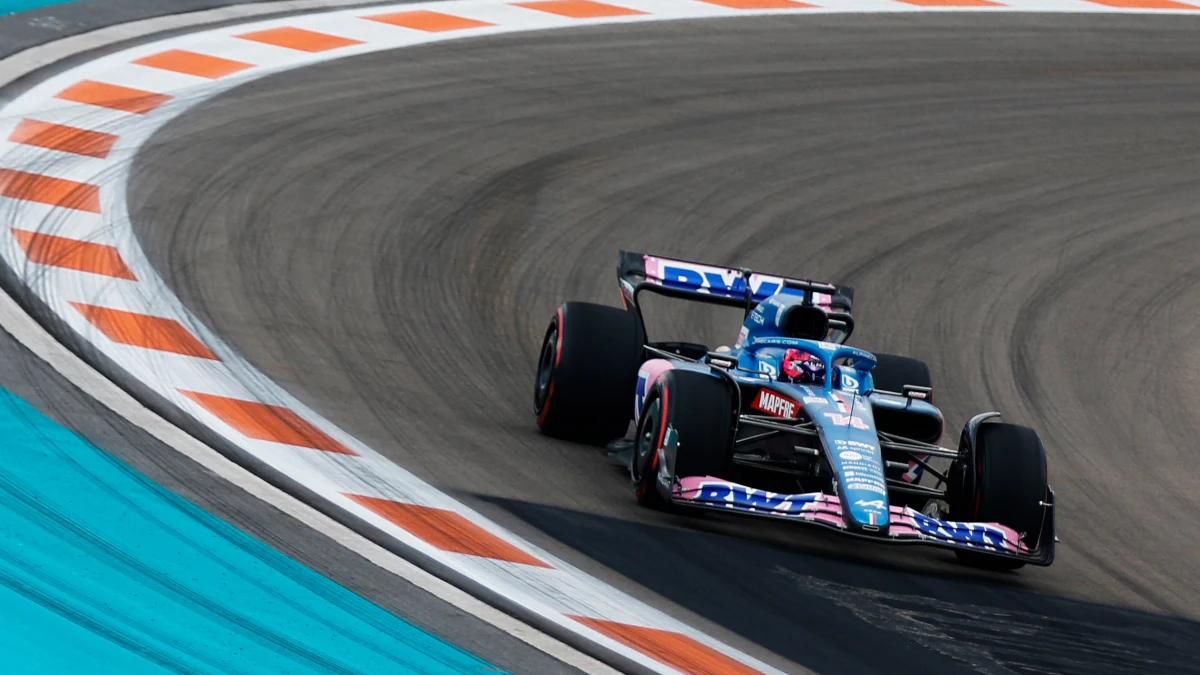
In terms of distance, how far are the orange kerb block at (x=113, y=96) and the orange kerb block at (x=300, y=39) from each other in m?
2.40

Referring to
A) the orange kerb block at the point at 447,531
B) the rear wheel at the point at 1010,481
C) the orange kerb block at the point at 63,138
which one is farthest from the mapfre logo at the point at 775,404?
the orange kerb block at the point at 63,138

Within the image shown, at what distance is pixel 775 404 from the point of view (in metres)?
8.98

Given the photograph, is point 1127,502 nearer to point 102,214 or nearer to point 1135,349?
point 1135,349

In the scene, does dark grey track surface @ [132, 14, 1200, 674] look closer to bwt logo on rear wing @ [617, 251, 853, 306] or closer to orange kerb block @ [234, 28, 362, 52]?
orange kerb block @ [234, 28, 362, 52]

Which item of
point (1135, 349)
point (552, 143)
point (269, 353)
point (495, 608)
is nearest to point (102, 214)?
point (269, 353)

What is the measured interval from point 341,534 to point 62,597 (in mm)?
1405

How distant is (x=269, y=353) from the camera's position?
33.3ft

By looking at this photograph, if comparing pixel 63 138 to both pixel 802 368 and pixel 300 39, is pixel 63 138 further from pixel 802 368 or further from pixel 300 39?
pixel 802 368

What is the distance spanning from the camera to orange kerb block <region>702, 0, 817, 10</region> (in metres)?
20.7

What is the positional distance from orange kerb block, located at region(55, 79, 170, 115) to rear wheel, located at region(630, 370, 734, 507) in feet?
24.6

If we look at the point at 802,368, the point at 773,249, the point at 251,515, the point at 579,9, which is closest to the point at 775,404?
the point at 802,368

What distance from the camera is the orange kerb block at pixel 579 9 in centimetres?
1965

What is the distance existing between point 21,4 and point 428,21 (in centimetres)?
399

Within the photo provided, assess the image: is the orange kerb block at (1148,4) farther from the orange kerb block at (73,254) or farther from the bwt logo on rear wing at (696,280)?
the orange kerb block at (73,254)
